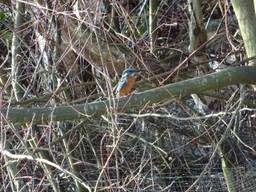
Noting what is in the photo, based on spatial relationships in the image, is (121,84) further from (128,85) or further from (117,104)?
(117,104)

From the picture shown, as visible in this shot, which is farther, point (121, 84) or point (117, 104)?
point (121, 84)

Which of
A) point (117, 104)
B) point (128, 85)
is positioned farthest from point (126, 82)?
point (117, 104)

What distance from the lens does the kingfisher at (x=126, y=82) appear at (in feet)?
11.0

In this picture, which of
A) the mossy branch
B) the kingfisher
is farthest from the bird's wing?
the mossy branch

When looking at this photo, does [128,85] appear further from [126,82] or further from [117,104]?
[117,104]

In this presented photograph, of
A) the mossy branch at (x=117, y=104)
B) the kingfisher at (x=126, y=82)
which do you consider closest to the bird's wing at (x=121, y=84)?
the kingfisher at (x=126, y=82)

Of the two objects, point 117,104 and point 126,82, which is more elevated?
point 117,104

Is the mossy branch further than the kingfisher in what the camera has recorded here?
No

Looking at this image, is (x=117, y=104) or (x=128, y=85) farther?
(x=128, y=85)

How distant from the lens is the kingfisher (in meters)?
3.35

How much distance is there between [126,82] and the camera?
11.1 feet

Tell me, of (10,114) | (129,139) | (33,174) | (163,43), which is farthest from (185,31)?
(10,114)

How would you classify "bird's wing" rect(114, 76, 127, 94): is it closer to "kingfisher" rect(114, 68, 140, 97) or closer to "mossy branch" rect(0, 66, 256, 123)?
"kingfisher" rect(114, 68, 140, 97)

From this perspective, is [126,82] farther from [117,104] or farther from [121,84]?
[117,104]
